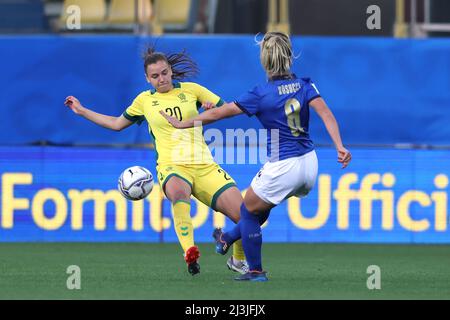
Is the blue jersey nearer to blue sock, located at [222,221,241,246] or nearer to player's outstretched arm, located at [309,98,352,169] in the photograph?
player's outstretched arm, located at [309,98,352,169]

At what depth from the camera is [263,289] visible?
9.34 meters

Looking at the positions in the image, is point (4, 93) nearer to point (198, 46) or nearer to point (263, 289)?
point (198, 46)

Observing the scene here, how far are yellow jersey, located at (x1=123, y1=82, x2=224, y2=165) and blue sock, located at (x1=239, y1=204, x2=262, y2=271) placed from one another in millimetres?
1197

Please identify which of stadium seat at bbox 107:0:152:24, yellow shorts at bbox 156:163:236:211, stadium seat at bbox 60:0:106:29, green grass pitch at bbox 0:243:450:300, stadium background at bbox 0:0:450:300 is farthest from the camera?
stadium seat at bbox 107:0:152:24

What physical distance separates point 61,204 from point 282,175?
6.54 meters

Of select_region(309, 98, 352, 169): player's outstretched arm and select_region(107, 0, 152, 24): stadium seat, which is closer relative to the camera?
select_region(309, 98, 352, 169): player's outstretched arm

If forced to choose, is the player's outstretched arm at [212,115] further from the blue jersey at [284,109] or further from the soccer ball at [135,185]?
the soccer ball at [135,185]

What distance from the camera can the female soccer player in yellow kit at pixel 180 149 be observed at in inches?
419

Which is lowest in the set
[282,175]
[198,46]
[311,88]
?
[282,175]

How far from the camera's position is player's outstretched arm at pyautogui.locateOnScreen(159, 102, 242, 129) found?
9.66m

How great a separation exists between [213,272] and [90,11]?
611cm

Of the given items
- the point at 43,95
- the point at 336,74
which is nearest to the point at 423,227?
the point at 336,74

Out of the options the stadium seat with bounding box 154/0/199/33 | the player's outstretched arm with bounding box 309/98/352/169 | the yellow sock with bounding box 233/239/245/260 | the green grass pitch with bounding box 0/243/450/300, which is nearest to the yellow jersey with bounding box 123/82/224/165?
the yellow sock with bounding box 233/239/245/260
